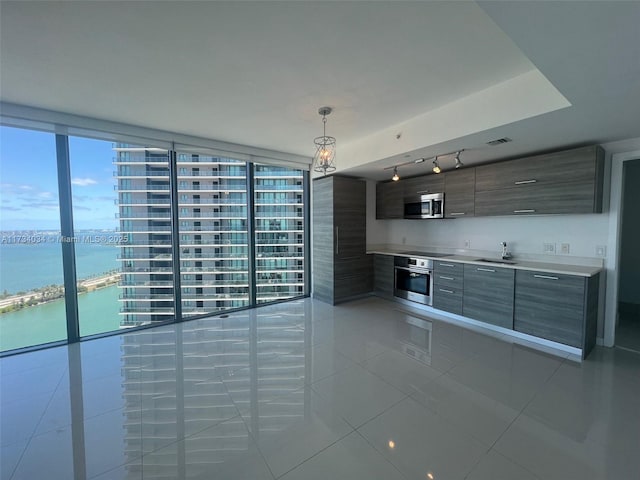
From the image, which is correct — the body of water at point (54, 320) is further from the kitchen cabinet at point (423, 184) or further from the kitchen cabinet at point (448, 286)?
the kitchen cabinet at point (423, 184)

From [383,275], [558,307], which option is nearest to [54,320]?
[383,275]

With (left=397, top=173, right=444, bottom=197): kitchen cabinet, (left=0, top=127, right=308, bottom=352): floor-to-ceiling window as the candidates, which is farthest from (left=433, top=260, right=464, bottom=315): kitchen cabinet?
Result: (left=0, top=127, right=308, bottom=352): floor-to-ceiling window

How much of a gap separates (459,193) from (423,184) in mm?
640

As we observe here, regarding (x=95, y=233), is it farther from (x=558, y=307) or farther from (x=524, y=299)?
(x=558, y=307)

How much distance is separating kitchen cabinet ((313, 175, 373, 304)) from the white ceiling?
157 centimetres

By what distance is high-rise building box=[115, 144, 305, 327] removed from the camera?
362 centimetres

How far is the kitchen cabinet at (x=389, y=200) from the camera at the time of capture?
15.7ft

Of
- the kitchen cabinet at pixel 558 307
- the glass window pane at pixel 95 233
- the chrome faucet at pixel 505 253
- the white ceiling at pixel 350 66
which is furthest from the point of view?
the chrome faucet at pixel 505 253

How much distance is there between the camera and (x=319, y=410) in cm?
203

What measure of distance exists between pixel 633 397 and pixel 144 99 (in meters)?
5.04

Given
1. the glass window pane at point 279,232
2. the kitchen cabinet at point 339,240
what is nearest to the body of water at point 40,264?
the glass window pane at point 279,232

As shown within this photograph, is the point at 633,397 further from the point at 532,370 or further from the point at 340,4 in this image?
the point at 340,4

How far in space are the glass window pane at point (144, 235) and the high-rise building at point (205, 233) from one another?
0.04ft

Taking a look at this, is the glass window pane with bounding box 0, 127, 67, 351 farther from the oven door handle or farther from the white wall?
the white wall
